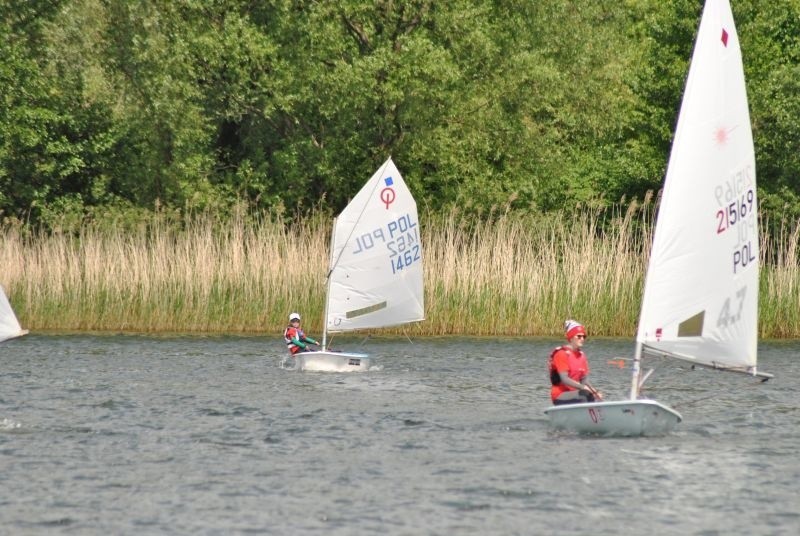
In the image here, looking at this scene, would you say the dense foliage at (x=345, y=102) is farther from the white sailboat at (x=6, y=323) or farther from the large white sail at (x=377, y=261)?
the white sailboat at (x=6, y=323)

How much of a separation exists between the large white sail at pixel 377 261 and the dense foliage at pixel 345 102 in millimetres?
7570

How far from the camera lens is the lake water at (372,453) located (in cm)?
1498

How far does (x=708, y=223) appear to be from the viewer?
1877 cm

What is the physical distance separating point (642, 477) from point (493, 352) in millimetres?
13867

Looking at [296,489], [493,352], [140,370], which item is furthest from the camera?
[493,352]

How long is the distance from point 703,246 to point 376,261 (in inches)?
497

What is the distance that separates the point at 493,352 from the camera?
30.8 m

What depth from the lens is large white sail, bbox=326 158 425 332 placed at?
30141 millimetres

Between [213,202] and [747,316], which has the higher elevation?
[213,202]

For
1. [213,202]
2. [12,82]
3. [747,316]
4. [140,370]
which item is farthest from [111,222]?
[747,316]

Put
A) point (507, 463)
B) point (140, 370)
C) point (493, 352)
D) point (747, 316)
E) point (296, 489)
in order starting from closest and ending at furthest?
point (296, 489) < point (507, 463) < point (747, 316) < point (140, 370) < point (493, 352)

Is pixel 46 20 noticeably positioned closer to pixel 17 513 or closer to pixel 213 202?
pixel 213 202

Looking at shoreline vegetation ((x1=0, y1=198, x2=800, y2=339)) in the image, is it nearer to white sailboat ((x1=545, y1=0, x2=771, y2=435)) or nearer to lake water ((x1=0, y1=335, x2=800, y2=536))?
lake water ((x1=0, y1=335, x2=800, y2=536))

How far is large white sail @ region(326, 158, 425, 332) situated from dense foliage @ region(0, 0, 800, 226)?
298 inches
